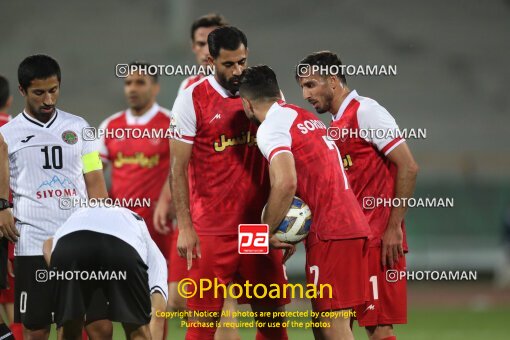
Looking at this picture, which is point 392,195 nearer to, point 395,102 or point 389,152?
point 389,152

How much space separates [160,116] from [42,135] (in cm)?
288

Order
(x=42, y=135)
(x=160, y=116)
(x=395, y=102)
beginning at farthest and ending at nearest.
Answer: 1. (x=395, y=102)
2. (x=160, y=116)
3. (x=42, y=135)

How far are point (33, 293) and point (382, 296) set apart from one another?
222 centimetres

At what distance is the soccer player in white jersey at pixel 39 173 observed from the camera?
565 cm

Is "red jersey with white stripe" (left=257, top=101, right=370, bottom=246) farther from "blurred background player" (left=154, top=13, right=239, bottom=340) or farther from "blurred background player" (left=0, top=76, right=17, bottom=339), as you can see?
"blurred background player" (left=0, top=76, right=17, bottom=339)

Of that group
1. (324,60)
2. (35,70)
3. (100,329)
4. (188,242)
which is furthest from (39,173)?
(324,60)

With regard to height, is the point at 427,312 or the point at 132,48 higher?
the point at 132,48

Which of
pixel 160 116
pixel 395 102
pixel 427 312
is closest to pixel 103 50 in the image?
pixel 395 102

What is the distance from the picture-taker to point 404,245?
6.05 metres

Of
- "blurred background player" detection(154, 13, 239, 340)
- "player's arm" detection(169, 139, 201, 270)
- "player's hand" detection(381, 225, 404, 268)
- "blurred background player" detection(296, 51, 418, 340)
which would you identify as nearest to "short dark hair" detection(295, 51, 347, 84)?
"blurred background player" detection(296, 51, 418, 340)

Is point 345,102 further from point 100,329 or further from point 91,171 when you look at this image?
point 100,329

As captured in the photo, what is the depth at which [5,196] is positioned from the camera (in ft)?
18.3

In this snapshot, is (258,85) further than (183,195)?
No

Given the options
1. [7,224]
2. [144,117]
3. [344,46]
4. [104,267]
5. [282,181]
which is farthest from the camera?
[344,46]
